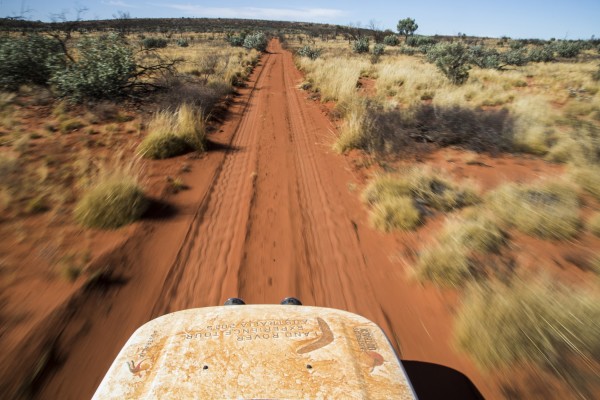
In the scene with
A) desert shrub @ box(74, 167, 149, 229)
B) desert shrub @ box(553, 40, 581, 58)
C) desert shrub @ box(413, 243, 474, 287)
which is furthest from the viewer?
desert shrub @ box(553, 40, 581, 58)

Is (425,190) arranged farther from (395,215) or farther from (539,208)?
(539,208)

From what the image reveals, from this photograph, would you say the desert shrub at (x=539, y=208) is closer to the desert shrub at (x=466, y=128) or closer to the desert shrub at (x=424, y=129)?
the desert shrub at (x=424, y=129)

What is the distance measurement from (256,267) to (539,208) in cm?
447

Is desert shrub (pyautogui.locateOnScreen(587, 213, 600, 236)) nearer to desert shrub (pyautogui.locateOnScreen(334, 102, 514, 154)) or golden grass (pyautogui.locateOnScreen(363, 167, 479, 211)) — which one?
golden grass (pyautogui.locateOnScreen(363, 167, 479, 211))

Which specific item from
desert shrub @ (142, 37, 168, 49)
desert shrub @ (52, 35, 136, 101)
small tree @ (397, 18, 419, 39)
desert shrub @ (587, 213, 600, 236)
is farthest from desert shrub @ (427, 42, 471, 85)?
small tree @ (397, 18, 419, 39)

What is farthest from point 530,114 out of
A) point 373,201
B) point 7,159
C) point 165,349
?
point 7,159

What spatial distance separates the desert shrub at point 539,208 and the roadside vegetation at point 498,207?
0.02 metres

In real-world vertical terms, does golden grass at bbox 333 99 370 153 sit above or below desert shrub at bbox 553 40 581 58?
below

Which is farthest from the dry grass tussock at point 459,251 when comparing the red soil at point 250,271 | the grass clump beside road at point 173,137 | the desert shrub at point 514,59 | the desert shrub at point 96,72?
the desert shrub at point 514,59

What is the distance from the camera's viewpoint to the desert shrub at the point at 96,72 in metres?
9.52

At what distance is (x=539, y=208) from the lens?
482 cm

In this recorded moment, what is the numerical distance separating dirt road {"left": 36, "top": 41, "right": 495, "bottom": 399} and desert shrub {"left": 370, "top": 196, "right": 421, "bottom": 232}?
20 cm

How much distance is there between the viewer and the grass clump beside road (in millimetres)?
6914

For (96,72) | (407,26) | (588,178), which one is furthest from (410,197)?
(407,26)
